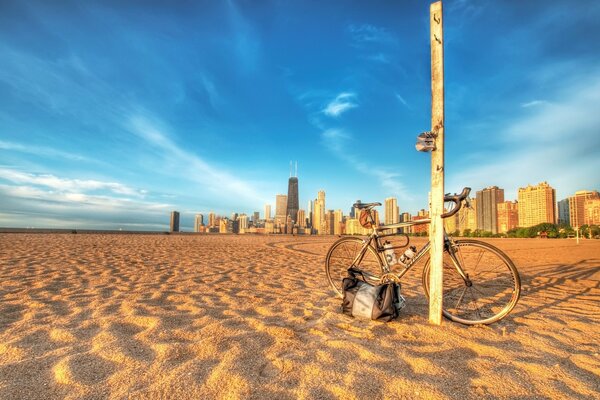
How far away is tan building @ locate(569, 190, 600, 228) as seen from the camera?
8676cm

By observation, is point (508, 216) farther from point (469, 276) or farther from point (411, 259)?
point (411, 259)

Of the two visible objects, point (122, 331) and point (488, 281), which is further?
point (488, 281)

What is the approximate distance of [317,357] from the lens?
8.71ft

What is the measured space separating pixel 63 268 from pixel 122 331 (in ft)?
19.3

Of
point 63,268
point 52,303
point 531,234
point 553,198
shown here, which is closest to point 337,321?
point 52,303

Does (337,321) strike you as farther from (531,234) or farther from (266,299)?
(531,234)

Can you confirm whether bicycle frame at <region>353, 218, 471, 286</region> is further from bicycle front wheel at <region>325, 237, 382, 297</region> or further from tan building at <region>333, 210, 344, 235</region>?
tan building at <region>333, 210, 344, 235</region>

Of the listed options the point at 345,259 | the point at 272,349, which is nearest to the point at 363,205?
the point at 345,259

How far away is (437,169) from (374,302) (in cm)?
172

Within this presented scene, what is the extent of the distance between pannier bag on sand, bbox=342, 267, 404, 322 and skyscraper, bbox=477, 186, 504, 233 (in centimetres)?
10209

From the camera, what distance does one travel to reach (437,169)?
3.65m

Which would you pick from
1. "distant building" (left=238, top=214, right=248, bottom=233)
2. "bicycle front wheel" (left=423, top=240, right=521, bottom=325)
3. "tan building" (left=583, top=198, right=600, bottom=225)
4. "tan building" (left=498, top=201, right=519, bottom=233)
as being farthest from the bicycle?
"distant building" (left=238, top=214, right=248, bottom=233)

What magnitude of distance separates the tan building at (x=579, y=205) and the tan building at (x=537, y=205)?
35.9ft

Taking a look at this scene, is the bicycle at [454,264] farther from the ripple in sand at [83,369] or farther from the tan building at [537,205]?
the tan building at [537,205]
